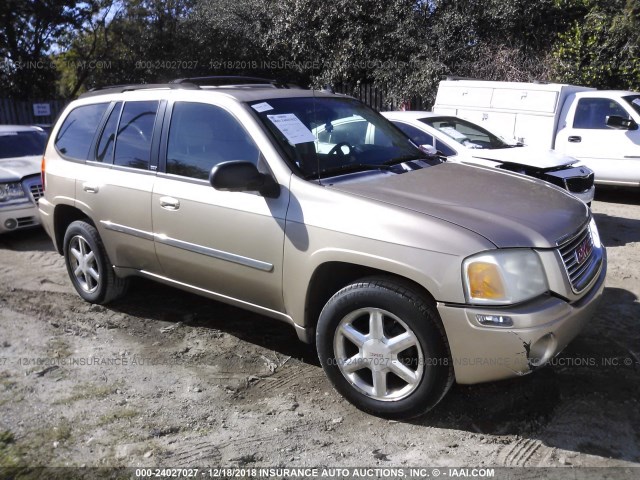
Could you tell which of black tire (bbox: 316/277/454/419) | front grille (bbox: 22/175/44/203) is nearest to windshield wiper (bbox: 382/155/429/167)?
black tire (bbox: 316/277/454/419)

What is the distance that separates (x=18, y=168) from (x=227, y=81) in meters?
4.54

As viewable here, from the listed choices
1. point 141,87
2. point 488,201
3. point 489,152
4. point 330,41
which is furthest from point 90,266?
point 330,41

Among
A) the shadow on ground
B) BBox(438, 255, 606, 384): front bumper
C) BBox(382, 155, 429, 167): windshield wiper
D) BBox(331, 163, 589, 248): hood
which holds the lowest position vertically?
the shadow on ground

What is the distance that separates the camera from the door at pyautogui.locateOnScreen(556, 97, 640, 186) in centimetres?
945

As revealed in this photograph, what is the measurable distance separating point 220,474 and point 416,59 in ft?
47.0

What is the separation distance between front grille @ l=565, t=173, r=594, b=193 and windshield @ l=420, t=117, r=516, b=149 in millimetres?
1061

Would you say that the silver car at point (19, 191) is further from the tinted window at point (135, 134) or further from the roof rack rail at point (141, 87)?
the tinted window at point (135, 134)

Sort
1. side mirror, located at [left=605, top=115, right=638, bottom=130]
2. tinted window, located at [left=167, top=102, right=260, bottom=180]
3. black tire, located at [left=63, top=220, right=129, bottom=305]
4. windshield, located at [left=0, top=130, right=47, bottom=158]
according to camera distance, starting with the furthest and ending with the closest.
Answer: side mirror, located at [left=605, top=115, right=638, bottom=130], windshield, located at [left=0, top=130, right=47, bottom=158], black tire, located at [left=63, top=220, right=129, bottom=305], tinted window, located at [left=167, top=102, right=260, bottom=180]

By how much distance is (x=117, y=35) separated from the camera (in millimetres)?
20688

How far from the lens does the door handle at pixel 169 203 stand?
4172 mm

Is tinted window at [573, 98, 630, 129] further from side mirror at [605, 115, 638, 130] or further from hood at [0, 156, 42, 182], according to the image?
hood at [0, 156, 42, 182]

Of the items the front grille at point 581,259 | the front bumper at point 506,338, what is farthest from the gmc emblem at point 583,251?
the front bumper at point 506,338

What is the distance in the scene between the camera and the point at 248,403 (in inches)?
147

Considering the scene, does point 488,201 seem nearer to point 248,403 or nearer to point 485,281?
point 485,281
